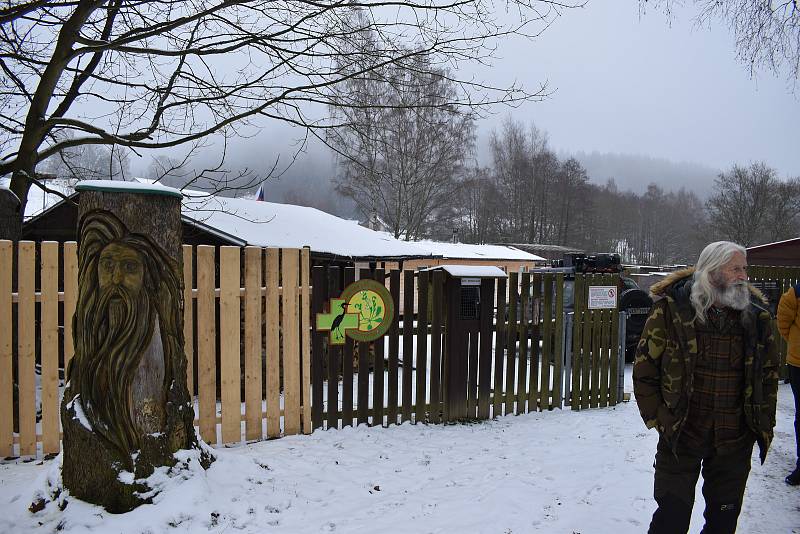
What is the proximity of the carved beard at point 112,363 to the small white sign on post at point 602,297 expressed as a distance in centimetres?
496

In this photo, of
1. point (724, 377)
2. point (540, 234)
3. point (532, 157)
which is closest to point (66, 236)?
point (724, 377)

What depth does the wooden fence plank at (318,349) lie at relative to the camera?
15.7 feet

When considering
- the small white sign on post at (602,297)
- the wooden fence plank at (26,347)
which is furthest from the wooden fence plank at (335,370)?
the small white sign on post at (602,297)

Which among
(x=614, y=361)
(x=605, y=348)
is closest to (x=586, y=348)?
(x=605, y=348)

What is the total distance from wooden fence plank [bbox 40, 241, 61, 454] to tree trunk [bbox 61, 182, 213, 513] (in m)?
0.95

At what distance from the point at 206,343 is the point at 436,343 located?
7.41 ft

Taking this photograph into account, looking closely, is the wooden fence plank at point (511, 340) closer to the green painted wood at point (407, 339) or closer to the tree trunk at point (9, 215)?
the green painted wood at point (407, 339)

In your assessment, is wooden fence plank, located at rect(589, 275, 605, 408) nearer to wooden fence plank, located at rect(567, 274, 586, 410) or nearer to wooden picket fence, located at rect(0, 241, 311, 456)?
wooden fence plank, located at rect(567, 274, 586, 410)

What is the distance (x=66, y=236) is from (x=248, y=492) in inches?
266

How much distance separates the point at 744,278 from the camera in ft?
8.75

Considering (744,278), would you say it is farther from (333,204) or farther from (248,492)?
(333,204)

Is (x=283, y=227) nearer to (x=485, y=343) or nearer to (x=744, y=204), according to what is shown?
(x=485, y=343)

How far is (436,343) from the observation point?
527 cm

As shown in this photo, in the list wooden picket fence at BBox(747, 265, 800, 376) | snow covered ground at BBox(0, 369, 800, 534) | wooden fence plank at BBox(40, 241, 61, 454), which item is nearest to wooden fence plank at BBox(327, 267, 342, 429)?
snow covered ground at BBox(0, 369, 800, 534)
